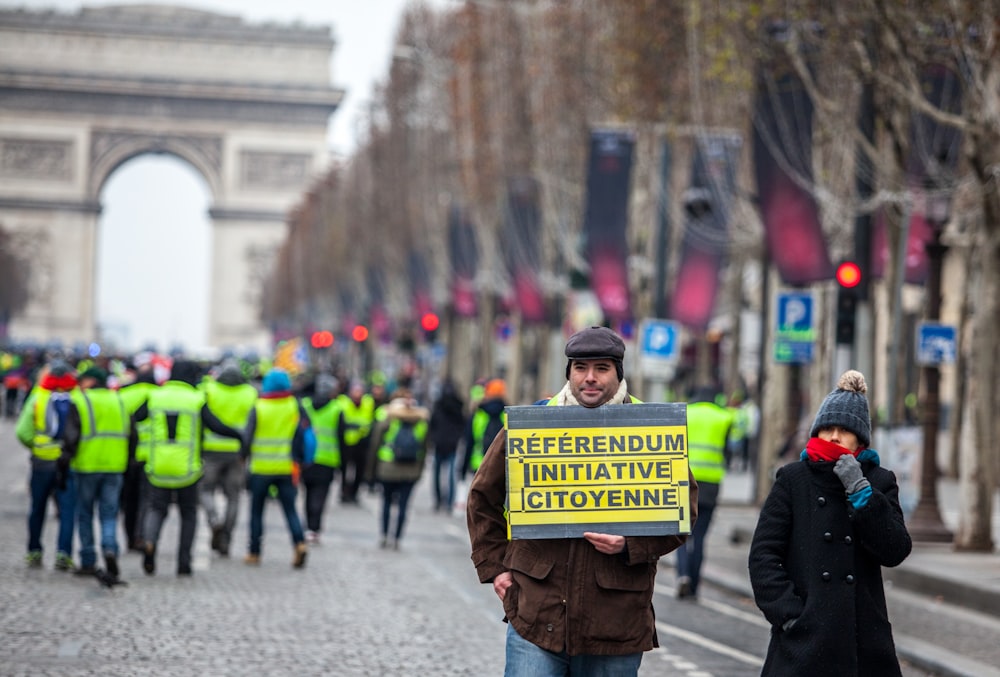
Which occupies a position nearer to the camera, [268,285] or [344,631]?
[344,631]

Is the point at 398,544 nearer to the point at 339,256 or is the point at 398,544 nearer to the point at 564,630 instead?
the point at 564,630

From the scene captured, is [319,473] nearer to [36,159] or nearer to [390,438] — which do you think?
[390,438]

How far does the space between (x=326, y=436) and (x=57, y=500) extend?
4322 millimetres

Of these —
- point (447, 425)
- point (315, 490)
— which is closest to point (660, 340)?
point (447, 425)

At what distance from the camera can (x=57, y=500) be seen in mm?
16359

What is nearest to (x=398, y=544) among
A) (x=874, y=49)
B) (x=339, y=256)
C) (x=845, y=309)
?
(x=845, y=309)

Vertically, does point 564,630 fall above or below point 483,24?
below

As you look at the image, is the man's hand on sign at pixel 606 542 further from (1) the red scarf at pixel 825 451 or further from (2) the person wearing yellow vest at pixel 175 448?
(2) the person wearing yellow vest at pixel 175 448

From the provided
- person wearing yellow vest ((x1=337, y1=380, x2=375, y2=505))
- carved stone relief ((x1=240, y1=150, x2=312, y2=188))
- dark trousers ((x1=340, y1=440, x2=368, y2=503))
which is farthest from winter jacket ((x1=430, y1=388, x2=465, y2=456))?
carved stone relief ((x1=240, y1=150, x2=312, y2=188))

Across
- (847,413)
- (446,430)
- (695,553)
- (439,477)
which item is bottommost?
(439,477)

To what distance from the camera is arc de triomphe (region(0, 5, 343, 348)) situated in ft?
314

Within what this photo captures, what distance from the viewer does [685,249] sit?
30.3 meters

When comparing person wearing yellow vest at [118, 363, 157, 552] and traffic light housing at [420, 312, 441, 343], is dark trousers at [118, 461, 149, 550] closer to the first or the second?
person wearing yellow vest at [118, 363, 157, 552]

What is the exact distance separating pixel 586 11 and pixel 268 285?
70.1 metres
